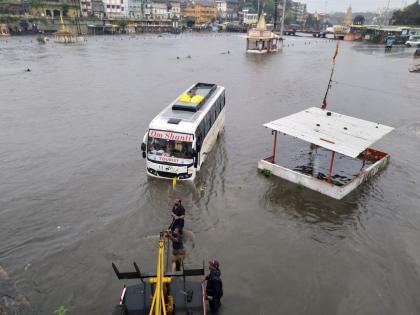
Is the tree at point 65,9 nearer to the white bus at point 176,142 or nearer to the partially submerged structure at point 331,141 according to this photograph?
the white bus at point 176,142

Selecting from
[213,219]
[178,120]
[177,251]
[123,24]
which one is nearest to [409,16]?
[123,24]

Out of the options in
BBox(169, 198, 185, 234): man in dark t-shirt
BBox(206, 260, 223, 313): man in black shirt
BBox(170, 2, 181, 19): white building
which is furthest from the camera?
BBox(170, 2, 181, 19): white building

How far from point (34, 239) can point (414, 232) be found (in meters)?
13.3

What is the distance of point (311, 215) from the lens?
526 inches

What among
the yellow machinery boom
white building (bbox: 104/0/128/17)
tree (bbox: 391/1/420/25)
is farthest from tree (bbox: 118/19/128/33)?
the yellow machinery boom

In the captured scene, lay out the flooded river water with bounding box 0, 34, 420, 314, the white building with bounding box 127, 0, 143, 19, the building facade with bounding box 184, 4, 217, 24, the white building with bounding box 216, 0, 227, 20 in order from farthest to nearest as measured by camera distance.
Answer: the white building with bounding box 216, 0, 227, 20
the building facade with bounding box 184, 4, 217, 24
the white building with bounding box 127, 0, 143, 19
the flooded river water with bounding box 0, 34, 420, 314

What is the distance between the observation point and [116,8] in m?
137

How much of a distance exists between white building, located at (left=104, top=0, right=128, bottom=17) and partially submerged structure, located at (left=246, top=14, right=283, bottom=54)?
83.1 m

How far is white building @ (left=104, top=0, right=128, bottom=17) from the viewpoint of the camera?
440 feet

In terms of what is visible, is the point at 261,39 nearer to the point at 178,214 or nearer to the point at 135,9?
the point at 178,214

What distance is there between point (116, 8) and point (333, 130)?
141 m

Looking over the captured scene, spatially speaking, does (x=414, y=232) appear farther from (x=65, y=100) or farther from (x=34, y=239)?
(x=65, y=100)

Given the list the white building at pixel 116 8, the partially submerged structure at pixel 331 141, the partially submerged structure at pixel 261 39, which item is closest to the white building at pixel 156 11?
the white building at pixel 116 8

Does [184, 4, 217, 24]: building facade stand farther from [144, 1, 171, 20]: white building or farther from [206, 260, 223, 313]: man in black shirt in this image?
[206, 260, 223, 313]: man in black shirt
